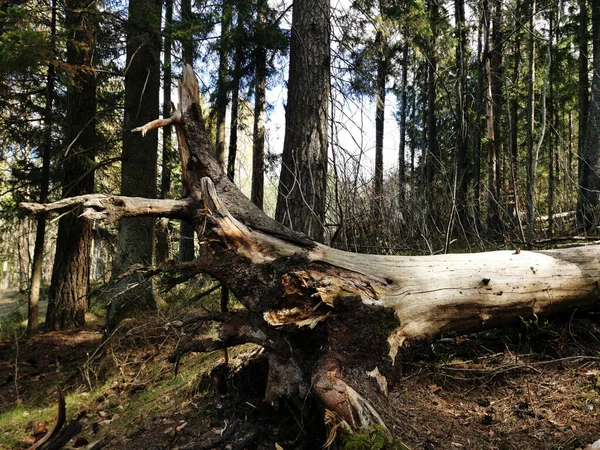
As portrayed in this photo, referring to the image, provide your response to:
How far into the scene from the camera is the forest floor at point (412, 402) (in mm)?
2314

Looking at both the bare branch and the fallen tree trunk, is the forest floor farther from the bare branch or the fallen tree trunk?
the bare branch

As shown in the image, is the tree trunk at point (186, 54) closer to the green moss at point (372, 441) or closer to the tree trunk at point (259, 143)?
the tree trunk at point (259, 143)

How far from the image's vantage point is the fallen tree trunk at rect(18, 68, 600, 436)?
2268 millimetres

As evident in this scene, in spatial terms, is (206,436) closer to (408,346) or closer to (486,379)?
(408,346)

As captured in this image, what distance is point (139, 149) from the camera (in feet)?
20.3

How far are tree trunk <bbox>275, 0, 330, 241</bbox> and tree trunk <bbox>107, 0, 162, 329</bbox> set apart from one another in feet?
7.72

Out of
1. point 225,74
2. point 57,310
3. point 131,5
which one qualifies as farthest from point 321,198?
point 225,74

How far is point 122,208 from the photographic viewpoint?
2.48 meters

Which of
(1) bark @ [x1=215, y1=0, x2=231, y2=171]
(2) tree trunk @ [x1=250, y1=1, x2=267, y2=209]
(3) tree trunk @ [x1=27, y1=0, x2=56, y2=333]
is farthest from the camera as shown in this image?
(1) bark @ [x1=215, y1=0, x2=231, y2=171]

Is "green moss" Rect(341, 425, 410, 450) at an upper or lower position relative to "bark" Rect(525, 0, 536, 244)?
lower

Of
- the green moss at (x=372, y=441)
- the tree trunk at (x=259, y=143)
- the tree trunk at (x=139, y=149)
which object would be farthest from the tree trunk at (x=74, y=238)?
the green moss at (x=372, y=441)

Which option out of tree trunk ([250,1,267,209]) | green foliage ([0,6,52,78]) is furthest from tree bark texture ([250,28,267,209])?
green foliage ([0,6,52,78])

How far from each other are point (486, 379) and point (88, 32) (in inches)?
267

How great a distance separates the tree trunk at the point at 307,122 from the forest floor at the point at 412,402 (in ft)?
5.95
